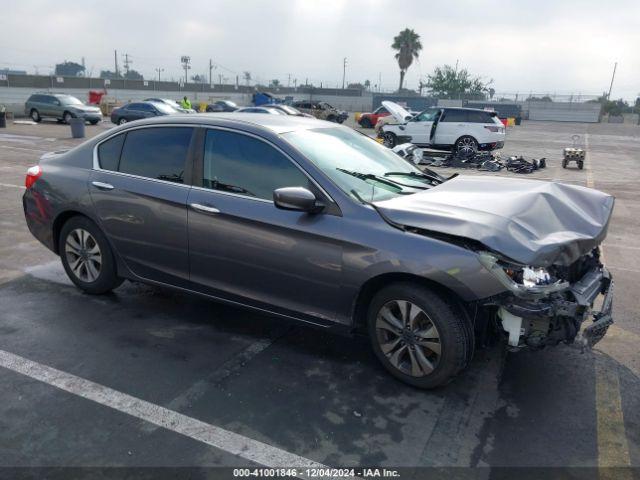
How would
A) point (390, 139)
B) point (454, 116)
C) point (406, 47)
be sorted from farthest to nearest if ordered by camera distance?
point (406, 47) < point (390, 139) < point (454, 116)

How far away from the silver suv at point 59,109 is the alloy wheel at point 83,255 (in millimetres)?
23926

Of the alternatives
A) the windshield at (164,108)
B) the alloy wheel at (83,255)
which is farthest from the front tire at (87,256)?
the windshield at (164,108)

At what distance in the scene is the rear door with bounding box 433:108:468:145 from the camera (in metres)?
17.5

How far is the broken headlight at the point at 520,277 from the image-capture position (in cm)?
298

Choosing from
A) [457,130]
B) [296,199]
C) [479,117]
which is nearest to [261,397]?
[296,199]

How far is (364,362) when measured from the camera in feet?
12.5

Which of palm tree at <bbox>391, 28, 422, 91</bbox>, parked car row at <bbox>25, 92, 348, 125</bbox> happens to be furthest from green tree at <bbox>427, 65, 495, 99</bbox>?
parked car row at <bbox>25, 92, 348, 125</bbox>

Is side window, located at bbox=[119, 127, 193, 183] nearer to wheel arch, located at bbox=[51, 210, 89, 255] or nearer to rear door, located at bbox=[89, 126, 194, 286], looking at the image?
rear door, located at bbox=[89, 126, 194, 286]

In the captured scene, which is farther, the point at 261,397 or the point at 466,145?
the point at 466,145

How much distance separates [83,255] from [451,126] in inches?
590

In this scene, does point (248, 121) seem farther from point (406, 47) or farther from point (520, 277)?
point (406, 47)

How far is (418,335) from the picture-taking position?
3.33 metres

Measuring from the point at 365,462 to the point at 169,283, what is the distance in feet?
7.42

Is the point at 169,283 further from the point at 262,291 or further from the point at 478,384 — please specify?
the point at 478,384
